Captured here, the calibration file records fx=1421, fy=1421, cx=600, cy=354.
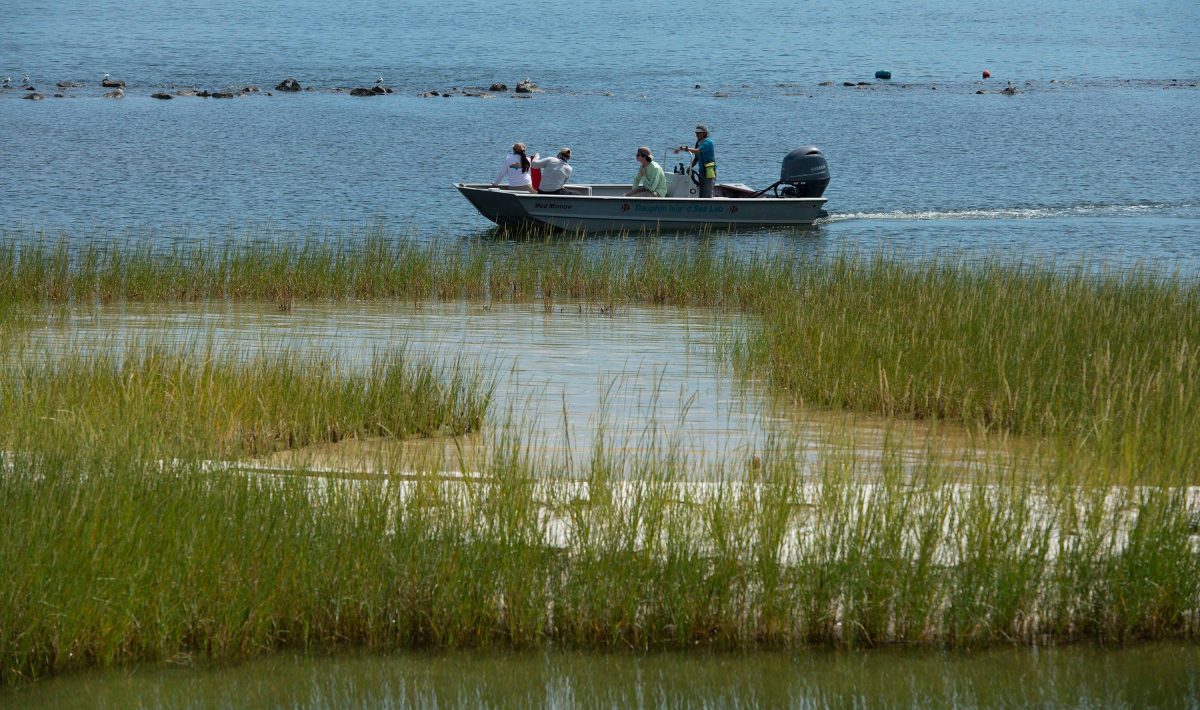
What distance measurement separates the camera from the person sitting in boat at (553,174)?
22.3 m

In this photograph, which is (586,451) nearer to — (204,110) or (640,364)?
(640,364)

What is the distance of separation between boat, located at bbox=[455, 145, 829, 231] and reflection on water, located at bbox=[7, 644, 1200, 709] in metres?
16.6

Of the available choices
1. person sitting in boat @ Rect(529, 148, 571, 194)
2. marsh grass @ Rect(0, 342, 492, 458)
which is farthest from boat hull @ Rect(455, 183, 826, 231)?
marsh grass @ Rect(0, 342, 492, 458)

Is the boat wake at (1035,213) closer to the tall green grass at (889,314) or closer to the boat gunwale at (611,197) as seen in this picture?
the boat gunwale at (611,197)

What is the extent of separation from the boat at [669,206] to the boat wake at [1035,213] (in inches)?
137

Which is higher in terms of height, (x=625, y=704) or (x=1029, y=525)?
(x=1029, y=525)

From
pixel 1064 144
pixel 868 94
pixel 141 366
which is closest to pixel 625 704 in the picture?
pixel 141 366

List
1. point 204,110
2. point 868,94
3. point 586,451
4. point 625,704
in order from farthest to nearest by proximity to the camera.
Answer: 1. point 868,94
2. point 204,110
3. point 586,451
4. point 625,704

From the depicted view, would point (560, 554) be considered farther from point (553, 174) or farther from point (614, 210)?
point (553, 174)

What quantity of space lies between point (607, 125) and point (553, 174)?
25.0 m

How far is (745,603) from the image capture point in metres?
5.32

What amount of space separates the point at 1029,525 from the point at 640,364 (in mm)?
5723

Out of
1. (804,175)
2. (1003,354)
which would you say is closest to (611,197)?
(804,175)

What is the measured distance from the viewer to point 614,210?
872 inches
